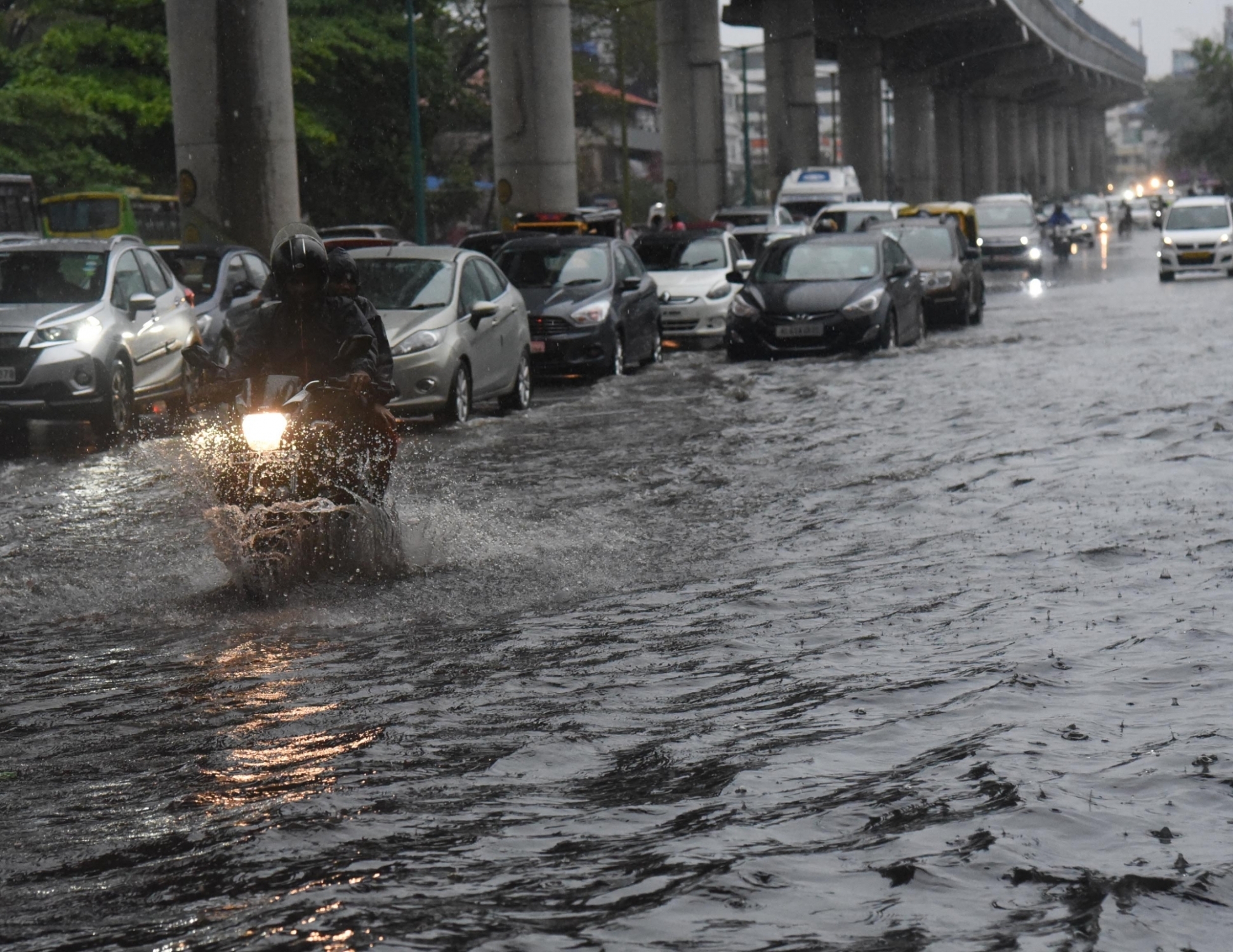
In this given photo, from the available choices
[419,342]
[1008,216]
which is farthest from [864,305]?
[1008,216]

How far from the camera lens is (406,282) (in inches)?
677

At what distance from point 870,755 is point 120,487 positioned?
838 centimetres

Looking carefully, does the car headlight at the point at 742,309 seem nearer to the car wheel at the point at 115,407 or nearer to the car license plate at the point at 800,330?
the car license plate at the point at 800,330

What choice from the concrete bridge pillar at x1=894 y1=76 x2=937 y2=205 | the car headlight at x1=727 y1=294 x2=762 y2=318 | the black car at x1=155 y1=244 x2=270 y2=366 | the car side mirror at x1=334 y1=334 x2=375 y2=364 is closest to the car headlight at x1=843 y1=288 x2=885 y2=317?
the car headlight at x1=727 y1=294 x2=762 y2=318

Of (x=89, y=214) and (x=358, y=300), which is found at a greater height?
(x=89, y=214)

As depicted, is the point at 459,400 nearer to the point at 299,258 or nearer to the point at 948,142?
the point at 299,258

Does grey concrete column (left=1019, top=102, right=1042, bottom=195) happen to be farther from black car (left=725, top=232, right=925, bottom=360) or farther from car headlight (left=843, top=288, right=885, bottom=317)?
car headlight (left=843, top=288, right=885, bottom=317)

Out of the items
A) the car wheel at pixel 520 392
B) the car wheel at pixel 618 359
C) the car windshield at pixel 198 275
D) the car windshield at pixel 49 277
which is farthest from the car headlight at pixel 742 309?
the car windshield at pixel 49 277

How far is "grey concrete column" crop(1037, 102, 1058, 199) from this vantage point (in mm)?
133000

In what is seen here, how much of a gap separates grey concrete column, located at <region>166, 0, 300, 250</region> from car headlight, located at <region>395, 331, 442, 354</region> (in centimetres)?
1149

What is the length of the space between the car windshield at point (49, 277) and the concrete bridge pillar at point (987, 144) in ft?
298

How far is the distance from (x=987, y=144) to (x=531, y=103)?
69.2 m

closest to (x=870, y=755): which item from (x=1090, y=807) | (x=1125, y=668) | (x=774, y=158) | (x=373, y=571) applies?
(x=1090, y=807)

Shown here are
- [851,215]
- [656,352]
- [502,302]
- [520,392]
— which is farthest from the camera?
[851,215]
